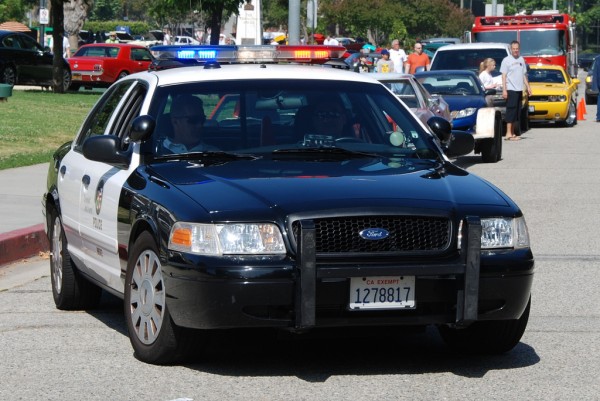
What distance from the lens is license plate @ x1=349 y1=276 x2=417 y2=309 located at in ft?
20.4

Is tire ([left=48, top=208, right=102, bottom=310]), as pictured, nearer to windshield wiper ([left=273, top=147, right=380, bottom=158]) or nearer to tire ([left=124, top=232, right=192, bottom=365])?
tire ([left=124, top=232, right=192, bottom=365])

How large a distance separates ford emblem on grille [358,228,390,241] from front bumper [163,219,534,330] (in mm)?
135

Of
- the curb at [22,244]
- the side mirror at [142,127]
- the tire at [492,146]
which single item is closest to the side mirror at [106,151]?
the side mirror at [142,127]

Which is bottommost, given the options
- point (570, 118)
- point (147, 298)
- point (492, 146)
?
point (570, 118)

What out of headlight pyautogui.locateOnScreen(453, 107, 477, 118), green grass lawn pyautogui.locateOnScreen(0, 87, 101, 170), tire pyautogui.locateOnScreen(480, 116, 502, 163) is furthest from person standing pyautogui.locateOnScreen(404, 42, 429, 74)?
tire pyautogui.locateOnScreen(480, 116, 502, 163)

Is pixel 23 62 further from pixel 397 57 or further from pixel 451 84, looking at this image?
pixel 451 84

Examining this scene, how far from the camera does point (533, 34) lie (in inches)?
1459

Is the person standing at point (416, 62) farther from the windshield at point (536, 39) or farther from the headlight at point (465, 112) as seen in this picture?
the headlight at point (465, 112)

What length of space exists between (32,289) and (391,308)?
13.4 feet

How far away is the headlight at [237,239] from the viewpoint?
6191 mm

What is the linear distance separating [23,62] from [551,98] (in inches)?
588

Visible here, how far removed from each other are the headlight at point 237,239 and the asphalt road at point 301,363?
590 mm

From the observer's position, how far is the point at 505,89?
85.6 feet

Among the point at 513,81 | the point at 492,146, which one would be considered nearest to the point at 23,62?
the point at 513,81
